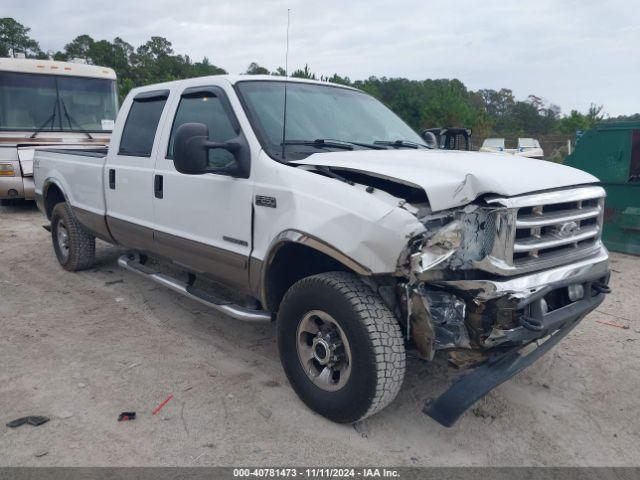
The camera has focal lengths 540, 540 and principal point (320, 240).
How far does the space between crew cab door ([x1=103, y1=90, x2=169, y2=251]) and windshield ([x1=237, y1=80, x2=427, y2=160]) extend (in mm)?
1134

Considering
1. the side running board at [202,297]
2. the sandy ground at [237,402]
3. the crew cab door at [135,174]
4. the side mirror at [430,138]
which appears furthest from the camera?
the side mirror at [430,138]

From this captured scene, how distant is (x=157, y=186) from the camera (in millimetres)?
4422

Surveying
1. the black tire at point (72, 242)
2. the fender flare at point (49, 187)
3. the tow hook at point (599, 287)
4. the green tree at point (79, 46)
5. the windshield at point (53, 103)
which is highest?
the green tree at point (79, 46)

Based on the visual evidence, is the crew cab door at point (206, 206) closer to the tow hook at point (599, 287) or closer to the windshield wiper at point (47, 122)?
the tow hook at point (599, 287)

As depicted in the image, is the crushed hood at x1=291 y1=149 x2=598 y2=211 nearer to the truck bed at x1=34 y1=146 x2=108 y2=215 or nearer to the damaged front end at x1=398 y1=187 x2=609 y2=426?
the damaged front end at x1=398 y1=187 x2=609 y2=426

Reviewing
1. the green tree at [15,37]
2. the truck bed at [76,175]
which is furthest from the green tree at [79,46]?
the truck bed at [76,175]

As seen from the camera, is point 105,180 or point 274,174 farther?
point 105,180

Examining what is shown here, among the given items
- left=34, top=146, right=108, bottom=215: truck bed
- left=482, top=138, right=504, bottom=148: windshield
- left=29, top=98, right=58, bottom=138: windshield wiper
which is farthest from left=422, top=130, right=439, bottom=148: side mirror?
left=482, top=138, right=504, bottom=148: windshield

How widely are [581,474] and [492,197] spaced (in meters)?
1.50

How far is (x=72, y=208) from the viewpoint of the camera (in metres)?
6.01

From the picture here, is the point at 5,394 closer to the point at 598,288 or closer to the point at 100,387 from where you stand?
the point at 100,387

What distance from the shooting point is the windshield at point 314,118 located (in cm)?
365

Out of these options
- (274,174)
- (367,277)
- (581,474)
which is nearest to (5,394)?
(274,174)

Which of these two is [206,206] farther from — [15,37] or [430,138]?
[15,37]
